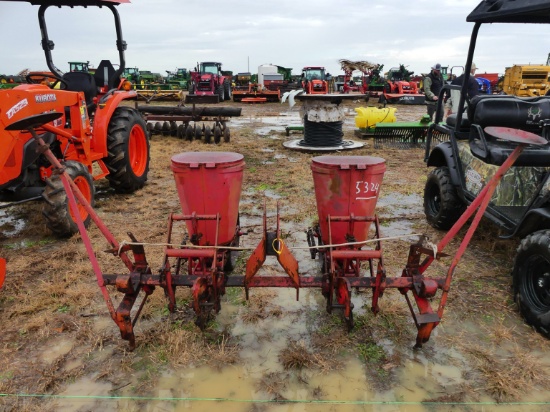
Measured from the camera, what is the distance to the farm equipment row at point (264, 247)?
8.44ft

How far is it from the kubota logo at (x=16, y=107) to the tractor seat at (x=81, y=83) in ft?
6.02

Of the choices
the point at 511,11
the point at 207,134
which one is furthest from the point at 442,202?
the point at 207,134

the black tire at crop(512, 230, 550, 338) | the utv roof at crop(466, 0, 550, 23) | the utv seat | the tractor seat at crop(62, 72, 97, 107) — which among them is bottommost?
the black tire at crop(512, 230, 550, 338)

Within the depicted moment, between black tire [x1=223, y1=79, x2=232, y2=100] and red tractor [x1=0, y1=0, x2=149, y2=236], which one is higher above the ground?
black tire [x1=223, y1=79, x2=232, y2=100]

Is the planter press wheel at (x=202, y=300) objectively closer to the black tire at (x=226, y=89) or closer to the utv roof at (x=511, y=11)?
the utv roof at (x=511, y=11)

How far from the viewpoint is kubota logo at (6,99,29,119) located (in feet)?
12.6

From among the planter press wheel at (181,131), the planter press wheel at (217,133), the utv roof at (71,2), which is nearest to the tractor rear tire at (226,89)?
the planter press wheel at (181,131)

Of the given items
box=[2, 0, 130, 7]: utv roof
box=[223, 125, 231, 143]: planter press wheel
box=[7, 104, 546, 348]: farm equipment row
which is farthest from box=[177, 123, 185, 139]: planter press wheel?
box=[7, 104, 546, 348]: farm equipment row

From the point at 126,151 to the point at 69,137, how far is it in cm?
128

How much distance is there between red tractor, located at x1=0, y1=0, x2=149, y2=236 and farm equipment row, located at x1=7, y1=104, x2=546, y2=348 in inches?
36.8

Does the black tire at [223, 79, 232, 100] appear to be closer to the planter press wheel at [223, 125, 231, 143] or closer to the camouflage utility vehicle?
the planter press wheel at [223, 125, 231, 143]

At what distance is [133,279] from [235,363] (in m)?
0.85

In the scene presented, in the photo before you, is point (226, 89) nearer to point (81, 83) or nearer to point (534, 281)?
point (81, 83)

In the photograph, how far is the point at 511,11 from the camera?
3371 mm
